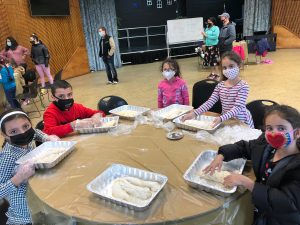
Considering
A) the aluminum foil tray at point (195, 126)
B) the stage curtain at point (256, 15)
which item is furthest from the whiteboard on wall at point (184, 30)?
the aluminum foil tray at point (195, 126)

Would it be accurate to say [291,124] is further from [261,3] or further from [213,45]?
[261,3]

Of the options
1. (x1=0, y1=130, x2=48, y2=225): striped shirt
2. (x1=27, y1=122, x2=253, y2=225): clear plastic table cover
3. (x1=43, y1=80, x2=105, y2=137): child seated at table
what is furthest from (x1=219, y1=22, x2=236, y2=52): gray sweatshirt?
(x1=0, y1=130, x2=48, y2=225): striped shirt

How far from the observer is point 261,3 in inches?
380

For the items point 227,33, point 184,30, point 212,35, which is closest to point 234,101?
point 227,33

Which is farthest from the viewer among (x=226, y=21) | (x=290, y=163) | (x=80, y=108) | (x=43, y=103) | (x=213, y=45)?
(x=213, y=45)

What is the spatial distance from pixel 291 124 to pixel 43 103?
5.10 metres

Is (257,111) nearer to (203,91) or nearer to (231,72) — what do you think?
(231,72)

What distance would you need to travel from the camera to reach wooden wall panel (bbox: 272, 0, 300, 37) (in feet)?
31.1

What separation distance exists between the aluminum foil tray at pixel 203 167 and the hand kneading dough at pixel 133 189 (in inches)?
6.4

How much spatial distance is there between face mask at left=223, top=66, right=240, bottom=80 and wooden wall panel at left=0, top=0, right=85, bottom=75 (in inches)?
202

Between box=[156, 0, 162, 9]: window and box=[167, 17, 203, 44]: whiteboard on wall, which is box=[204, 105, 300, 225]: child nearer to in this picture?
box=[167, 17, 203, 44]: whiteboard on wall

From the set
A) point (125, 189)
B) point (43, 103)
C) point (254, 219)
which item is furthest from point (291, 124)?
point (43, 103)

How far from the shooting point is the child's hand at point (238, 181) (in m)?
1.06

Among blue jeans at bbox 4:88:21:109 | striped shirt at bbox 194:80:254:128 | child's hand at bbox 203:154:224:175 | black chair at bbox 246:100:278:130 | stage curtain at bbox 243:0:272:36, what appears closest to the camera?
child's hand at bbox 203:154:224:175
